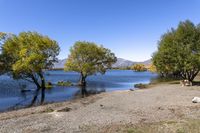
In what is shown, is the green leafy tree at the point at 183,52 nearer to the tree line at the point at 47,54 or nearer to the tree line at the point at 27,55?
the tree line at the point at 47,54

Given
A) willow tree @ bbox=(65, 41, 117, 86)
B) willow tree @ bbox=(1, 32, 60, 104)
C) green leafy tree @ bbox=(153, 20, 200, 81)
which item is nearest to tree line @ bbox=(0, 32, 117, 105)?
willow tree @ bbox=(1, 32, 60, 104)

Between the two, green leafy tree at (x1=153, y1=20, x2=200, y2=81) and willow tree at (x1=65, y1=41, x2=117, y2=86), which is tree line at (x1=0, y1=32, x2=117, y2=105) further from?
green leafy tree at (x1=153, y1=20, x2=200, y2=81)

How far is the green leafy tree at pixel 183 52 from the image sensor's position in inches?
2512

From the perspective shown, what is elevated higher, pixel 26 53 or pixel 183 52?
pixel 26 53

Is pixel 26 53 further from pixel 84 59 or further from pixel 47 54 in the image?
pixel 84 59

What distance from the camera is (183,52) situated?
64625 millimetres

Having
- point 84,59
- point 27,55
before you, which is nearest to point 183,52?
point 84,59

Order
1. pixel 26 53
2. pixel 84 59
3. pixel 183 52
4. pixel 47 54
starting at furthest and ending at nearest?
pixel 84 59, pixel 47 54, pixel 26 53, pixel 183 52

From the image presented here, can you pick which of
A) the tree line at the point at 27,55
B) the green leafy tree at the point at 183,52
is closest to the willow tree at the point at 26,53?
the tree line at the point at 27,55

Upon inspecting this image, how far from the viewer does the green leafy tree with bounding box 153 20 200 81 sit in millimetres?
63816

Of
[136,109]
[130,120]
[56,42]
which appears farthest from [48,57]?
[130,120]

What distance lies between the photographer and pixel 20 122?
2597cm

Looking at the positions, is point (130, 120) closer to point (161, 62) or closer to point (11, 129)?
point (11, 129)

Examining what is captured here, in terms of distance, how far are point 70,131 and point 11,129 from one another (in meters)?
5.31
